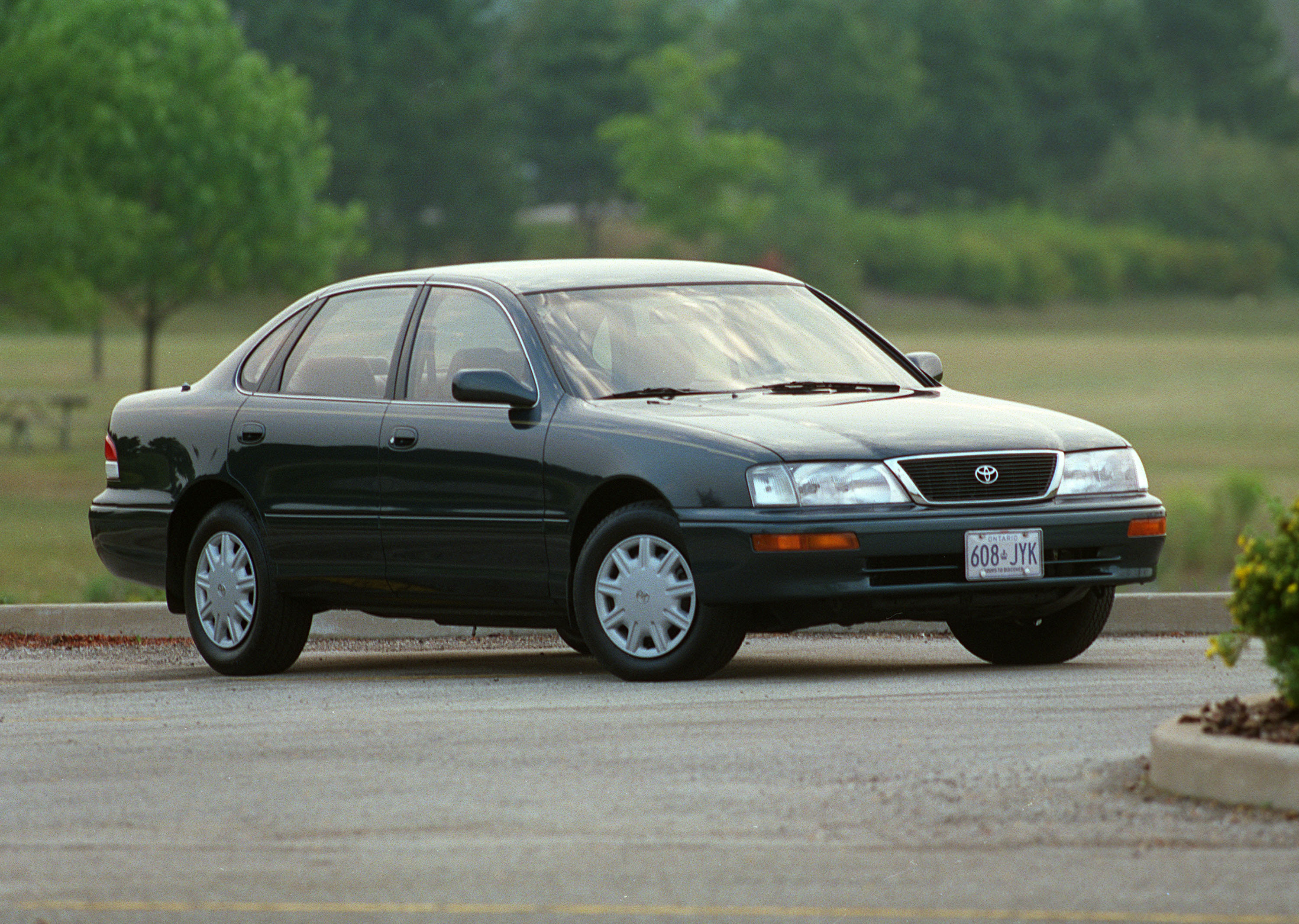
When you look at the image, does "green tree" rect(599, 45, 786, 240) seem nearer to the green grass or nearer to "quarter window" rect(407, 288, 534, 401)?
the green grass

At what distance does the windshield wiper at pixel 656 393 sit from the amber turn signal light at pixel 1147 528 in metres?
1.73

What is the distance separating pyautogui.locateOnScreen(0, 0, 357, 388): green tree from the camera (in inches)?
2271

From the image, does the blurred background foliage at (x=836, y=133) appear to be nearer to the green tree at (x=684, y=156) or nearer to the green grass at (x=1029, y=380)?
the green tree at (x=684, y=156)

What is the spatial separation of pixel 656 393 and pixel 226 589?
2.29m

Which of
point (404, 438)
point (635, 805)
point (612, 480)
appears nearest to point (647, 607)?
point (612, 480)

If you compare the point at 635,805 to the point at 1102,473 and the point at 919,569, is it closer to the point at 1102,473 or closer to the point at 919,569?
the point at 919,569

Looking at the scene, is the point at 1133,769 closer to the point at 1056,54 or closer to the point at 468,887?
the point at 468,887

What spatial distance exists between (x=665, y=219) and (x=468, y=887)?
107901mm

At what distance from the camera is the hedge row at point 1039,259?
391ft

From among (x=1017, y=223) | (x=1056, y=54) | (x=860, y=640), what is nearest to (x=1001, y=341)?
(x=1017, y=223)

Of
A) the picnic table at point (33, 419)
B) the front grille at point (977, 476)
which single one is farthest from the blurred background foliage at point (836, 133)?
the front grille at point (977, 476)

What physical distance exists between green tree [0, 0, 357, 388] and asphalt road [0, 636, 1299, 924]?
49.8 m

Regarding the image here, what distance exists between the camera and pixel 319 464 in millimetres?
10422

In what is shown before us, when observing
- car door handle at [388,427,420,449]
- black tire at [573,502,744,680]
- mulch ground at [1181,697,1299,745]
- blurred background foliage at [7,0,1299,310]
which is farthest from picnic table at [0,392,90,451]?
mulch ground at [1181,697,1299,745]
